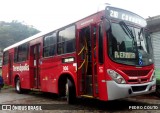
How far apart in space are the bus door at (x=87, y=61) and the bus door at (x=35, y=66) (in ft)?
13.2

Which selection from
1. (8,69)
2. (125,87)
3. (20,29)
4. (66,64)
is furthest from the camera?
(20,29)

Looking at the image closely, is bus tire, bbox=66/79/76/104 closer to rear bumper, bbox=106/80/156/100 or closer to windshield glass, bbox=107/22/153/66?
rear bumper, bbox=106/80/156/100

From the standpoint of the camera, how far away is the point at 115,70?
6.95 m

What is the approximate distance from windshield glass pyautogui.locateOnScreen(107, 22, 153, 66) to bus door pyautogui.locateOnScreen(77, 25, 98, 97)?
650 mm

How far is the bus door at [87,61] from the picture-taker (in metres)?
7.56

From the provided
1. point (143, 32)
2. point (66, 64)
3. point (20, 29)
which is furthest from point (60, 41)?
point (20, 29)

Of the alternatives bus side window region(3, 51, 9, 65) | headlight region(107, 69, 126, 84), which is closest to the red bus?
headlight region(107, 69, 126, 84)

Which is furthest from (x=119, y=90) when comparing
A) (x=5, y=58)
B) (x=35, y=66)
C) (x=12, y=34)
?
(x=12, y=34)

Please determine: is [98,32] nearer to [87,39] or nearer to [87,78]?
[87,39]

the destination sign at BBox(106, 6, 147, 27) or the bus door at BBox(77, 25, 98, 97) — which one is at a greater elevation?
the destination sign at BBox(106, 6, 147, 27)

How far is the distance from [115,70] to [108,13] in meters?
1.71

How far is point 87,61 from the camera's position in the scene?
8078 millimetres

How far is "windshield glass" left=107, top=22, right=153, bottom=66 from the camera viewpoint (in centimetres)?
712

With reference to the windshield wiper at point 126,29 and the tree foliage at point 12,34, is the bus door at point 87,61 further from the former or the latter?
the tree foliage at point 12,34
